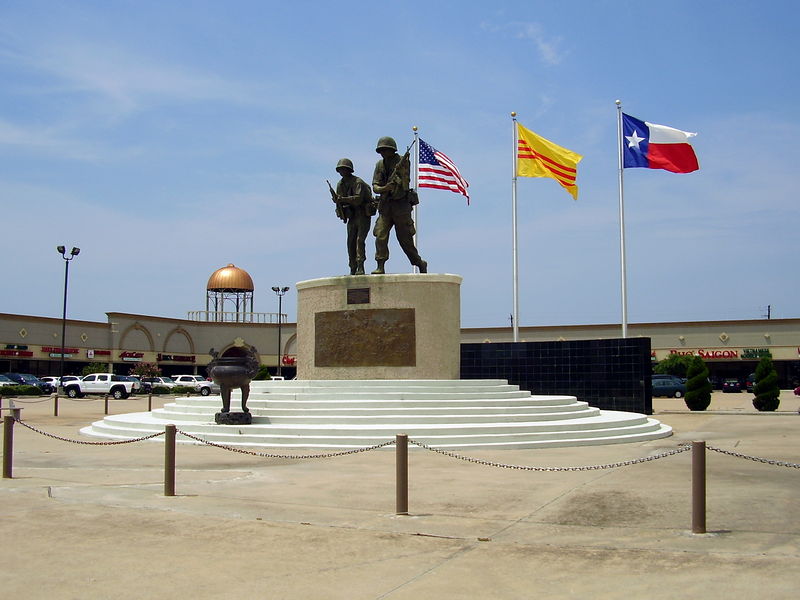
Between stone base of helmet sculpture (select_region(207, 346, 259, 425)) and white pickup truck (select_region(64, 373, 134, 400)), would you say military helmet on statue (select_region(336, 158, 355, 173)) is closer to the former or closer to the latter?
stone base of helmet sculpture (select_region(207, 346, 259, 425))

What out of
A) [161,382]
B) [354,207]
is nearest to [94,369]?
[161,382]

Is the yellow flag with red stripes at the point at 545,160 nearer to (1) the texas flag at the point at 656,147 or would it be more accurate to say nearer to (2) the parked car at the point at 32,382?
(1) the texas flag at the point at 656,147

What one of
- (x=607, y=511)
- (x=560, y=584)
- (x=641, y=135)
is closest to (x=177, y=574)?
(x=560, y=584)

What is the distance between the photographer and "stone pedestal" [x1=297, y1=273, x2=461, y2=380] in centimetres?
1867

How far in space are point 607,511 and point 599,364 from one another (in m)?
16.8

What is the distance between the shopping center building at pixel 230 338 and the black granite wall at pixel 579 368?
93.2ft

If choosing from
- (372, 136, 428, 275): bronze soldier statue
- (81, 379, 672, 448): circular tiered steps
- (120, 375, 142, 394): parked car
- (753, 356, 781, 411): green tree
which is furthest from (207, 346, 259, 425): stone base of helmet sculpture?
(120, 375, 142, 394): parked car

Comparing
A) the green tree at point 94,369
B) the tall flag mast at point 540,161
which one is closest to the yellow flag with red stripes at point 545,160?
the tall flag mast at point 540,161

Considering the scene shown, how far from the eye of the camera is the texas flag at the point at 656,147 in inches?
1021

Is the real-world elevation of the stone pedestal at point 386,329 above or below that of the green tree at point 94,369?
above

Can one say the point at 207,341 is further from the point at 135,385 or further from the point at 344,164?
the point at 344,164

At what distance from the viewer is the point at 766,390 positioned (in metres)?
29.0

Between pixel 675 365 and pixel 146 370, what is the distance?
36314mm

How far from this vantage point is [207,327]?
208ft
